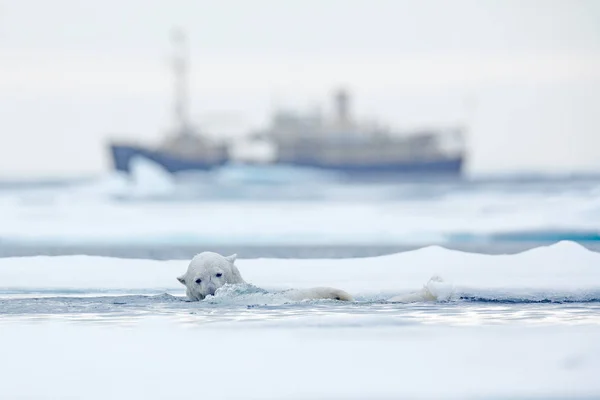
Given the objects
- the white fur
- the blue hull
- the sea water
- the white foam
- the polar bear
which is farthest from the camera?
the blue hull

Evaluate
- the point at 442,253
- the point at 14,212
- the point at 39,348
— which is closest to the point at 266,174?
the point at 14,212

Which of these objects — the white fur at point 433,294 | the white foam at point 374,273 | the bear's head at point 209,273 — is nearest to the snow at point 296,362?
the bear's head at point 209,273

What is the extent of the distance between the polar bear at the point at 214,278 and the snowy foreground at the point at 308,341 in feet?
0.40

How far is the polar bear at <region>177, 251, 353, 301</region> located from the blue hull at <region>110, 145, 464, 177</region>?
6086 centimetres

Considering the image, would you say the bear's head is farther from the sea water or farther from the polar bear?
the sea water

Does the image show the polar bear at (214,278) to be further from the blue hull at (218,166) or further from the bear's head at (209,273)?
the blue hull at (218,166)

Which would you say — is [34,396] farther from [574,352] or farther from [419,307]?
[419,307]

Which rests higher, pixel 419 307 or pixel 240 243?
pixel 240 243

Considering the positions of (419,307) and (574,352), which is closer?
(574,352)

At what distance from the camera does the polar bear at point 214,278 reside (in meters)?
9.66

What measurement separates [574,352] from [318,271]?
240 inches

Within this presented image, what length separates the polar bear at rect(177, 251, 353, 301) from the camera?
9664 millimetres

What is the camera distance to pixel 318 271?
513 inches

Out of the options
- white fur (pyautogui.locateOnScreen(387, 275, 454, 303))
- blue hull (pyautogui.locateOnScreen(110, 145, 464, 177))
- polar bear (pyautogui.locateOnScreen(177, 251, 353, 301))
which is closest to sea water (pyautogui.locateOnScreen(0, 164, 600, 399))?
white fur (pyautogui.locateOnScreen(387, 275, 454, 303))
